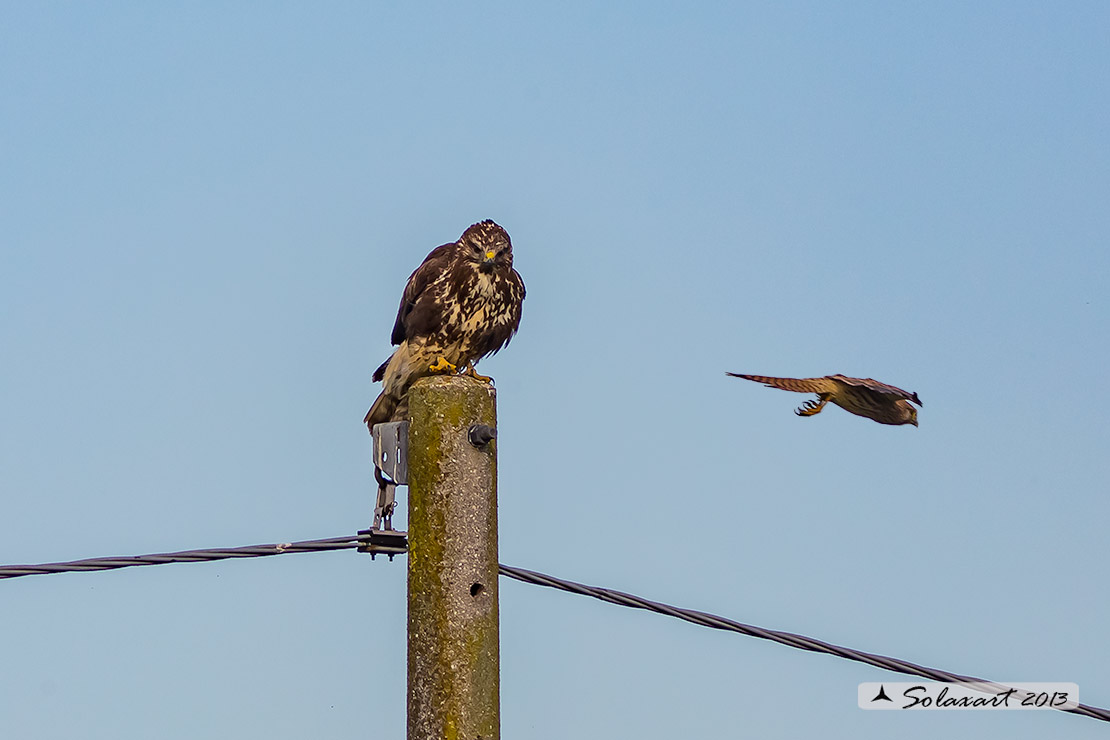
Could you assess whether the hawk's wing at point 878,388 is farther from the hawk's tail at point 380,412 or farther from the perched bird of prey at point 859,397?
the hawk's tail at point 380,412

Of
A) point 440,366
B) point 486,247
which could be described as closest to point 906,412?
point 440,366

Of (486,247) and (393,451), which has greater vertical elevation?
(486,247)

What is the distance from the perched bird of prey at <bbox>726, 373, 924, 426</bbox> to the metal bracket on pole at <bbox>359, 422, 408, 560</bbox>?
6.10 feet

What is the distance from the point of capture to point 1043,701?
19.7ft

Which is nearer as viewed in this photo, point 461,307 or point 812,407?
point 812,407

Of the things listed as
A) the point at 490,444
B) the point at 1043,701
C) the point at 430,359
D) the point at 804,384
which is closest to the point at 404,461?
the point at 490,444

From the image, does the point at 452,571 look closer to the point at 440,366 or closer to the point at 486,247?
the point at 440,366

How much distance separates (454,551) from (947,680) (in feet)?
6.45

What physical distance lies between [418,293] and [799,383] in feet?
12.6

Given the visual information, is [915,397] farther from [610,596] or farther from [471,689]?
[471,689]

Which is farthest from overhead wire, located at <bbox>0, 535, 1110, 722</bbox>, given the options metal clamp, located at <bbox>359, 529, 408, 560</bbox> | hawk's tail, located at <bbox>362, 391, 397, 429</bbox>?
hawk's tail, located at <bbox>362, 391, 397, 429</bbox>

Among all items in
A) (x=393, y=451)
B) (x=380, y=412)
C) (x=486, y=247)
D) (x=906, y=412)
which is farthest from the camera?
(x=486, y=247)

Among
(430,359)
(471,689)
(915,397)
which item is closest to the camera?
(471,689)

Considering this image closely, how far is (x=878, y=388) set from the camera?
6.67m
